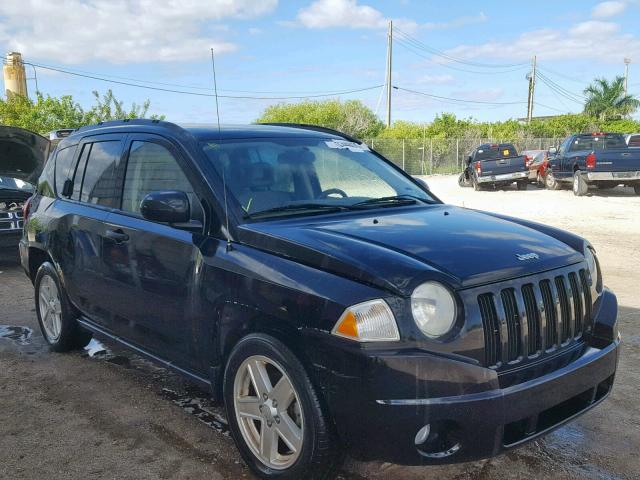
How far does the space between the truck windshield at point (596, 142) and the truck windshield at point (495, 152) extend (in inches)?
111

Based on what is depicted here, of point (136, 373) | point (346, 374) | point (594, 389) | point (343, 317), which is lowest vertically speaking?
point (136, 373)

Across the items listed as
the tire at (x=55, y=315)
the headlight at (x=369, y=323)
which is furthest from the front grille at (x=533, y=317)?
the tire at (x=55, y=315)

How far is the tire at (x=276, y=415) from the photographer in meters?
2.78

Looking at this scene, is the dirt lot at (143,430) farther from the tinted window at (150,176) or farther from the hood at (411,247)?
the tinted window at (150,176)

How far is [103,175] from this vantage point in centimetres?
461

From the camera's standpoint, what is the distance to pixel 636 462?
3.32m

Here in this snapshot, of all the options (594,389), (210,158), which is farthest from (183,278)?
(594,389)

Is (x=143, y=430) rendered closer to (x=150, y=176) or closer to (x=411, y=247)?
(x=150, y=176)

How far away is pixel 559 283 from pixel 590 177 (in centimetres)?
1648

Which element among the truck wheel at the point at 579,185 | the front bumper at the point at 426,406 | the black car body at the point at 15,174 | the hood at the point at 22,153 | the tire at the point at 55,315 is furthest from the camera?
the truck wheel at the point at 579,185

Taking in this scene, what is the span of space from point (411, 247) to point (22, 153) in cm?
859

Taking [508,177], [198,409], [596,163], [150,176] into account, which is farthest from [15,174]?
[508,177]

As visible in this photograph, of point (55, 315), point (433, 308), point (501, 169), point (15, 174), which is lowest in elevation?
point (55, 315)

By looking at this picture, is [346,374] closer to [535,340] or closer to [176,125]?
[535,340]
